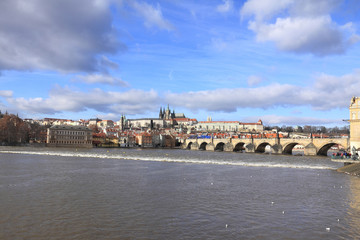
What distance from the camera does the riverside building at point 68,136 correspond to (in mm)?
114562

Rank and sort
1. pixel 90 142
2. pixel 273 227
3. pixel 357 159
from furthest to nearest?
pixel 90 142 < pixel 357 159 < pixel 273 227

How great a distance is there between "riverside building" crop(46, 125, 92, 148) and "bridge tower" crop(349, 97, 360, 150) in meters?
94.3

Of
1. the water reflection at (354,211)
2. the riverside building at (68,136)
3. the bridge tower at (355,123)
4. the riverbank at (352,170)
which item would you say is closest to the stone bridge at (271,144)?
the bridge tower at (355,123)

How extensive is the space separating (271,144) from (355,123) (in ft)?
119

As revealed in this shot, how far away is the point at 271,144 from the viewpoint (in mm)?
89000

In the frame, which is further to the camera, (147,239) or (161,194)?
(161,194)

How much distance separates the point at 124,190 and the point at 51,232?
8.93 metres

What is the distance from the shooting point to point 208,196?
707 inches

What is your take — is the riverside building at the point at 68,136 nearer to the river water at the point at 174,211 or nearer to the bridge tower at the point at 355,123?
the bridge tower at the point at 355,123

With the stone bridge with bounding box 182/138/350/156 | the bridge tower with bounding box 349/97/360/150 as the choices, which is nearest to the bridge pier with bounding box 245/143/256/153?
the stone bridge with bounding box 182/138/350/156

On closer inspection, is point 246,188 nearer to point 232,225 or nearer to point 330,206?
point 330,206

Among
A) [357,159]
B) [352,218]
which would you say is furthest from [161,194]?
[357,159]

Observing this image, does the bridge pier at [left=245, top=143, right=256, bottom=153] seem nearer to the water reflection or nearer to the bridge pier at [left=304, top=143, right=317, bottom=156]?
the bridge pier at [left=304, top=143, right=317, bottom=156]

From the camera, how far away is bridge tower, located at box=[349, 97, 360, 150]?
5297 cm
